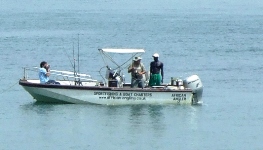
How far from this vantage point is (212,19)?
80812 millimetres

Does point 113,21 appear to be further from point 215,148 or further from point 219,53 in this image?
point 215,148

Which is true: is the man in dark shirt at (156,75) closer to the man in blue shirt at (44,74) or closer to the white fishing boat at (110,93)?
the white fishing boat at (110,93)

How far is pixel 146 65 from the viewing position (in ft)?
153

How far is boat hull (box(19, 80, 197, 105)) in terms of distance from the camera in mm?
34156

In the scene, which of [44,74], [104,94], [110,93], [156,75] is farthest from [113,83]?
[44,74]

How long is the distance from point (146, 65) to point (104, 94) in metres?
12.4

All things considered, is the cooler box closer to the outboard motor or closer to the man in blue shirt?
the man in blue shirt

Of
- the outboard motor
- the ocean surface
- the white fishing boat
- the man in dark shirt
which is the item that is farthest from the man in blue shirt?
the outboard motor

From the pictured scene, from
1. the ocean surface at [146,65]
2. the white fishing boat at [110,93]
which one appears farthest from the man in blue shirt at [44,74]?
the ocean surface at [146,65]

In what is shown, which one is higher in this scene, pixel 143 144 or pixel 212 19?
pixel 212 19

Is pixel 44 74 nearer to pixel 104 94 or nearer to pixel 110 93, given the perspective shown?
pixel 104 94

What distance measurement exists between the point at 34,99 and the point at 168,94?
469cm

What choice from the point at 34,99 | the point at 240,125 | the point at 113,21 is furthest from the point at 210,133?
the point at 113,21

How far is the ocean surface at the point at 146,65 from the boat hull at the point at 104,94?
0.26 meters
